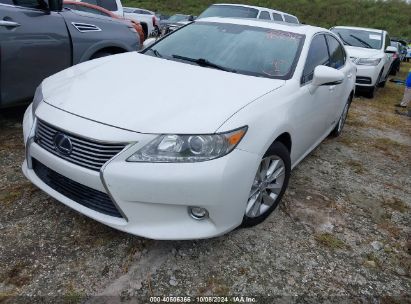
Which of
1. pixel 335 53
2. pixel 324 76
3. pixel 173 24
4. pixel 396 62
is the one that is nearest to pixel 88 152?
pixel 324 76

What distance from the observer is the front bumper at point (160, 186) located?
2127 millimetres

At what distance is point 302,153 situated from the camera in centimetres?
352

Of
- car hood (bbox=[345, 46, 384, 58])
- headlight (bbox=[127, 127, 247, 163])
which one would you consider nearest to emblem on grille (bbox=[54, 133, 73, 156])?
headlight (bbox=[127, 127, 247, 163])

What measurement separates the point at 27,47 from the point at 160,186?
99.1 inches

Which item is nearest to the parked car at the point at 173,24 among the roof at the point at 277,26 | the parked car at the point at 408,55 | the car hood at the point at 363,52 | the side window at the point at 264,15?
the side window at the point at 264,15

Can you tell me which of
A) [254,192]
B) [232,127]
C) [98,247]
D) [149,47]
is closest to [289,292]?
[254,192]

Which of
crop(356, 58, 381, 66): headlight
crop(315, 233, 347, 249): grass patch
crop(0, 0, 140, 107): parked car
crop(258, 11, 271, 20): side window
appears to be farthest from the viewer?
crop(258, 11, 271, 20): side window

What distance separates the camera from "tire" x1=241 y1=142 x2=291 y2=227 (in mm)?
2658

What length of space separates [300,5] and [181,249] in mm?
38947

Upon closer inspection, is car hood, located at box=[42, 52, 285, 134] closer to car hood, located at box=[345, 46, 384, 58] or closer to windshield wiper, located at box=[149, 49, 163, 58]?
windshield wiper, located at box=[149, 49, 163, 58]

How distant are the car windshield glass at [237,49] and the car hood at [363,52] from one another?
17.8ft

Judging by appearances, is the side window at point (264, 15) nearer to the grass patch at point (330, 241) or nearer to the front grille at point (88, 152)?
the grass patch at point (330, 241)

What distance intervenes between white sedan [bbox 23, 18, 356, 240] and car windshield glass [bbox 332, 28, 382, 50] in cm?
650

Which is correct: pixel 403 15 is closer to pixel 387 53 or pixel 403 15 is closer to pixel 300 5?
pixel 300 5
